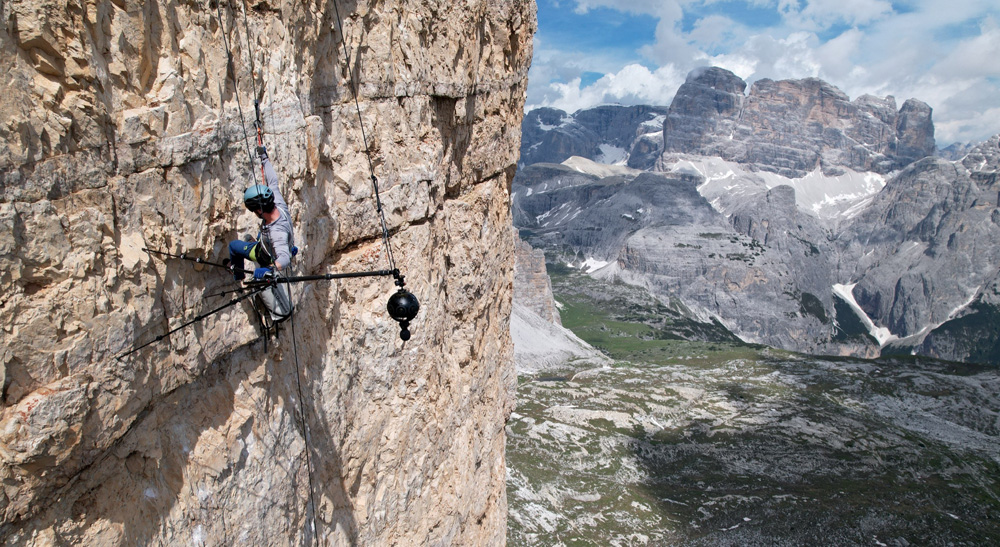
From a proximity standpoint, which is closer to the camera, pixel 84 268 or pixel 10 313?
pixel 10 313

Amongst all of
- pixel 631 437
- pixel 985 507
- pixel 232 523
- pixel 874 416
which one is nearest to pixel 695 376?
pixel 874 416

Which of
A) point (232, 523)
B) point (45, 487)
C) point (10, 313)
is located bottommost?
point (232, 523)

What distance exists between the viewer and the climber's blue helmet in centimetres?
840

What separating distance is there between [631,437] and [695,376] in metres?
53.1

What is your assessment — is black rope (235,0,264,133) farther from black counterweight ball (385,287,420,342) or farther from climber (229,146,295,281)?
black counterweight ball (385,287,420,342)

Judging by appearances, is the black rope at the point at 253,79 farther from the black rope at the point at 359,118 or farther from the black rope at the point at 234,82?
the black rope at the point at 359,118

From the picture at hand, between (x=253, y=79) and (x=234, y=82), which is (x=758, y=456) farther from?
(x=234, y=82)

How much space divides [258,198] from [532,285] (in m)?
175

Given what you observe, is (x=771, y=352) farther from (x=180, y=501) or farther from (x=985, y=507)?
(x=180, y=501)

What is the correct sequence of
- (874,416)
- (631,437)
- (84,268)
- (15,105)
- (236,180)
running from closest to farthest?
(15,105)
(84,268)
(236,180)
(631,437)
(874,416)

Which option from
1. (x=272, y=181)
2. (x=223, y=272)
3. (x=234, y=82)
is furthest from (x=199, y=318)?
(x=234, y=82)

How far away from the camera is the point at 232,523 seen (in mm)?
9164

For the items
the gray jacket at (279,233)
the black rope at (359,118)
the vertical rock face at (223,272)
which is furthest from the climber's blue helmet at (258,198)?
the black rope at (359,118)

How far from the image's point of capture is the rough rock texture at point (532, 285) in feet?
597
